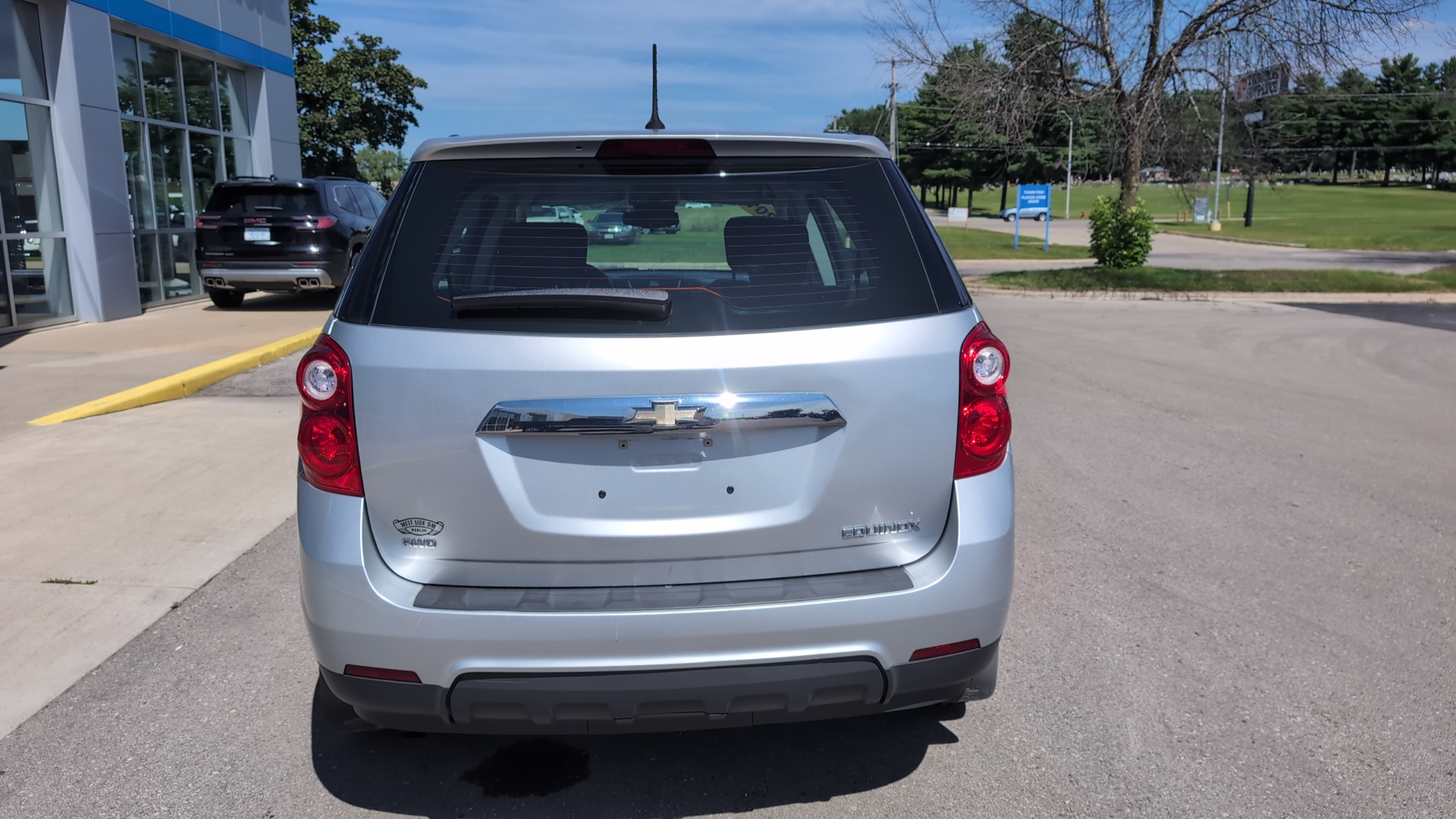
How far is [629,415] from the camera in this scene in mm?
2537

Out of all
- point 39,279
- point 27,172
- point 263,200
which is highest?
point 27,172

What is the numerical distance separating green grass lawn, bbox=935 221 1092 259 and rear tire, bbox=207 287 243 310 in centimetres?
1288

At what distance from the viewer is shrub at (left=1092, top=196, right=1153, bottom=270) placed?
2002 centimetres

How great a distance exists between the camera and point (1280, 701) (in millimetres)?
3582

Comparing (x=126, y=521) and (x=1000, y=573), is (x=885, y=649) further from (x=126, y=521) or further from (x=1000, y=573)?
(x=126, y=521)

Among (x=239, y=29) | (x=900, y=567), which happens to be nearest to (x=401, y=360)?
(x=900, y=567)

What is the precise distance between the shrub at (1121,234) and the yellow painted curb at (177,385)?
14832 millimetres

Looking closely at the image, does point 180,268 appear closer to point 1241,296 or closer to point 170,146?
point 170,146

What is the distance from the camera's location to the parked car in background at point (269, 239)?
47.2ft

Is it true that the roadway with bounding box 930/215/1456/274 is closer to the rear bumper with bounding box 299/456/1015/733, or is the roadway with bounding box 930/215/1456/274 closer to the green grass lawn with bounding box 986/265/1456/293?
the green grass lawn with bounding box 986/265/1456/293

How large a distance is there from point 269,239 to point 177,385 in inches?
240

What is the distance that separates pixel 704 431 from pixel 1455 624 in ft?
11.3

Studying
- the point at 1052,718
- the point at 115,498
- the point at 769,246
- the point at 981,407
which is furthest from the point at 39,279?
the point at 981,407

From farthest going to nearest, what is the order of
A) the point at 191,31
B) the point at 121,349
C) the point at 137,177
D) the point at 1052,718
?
the point at 191,31
the point at 137,177
the point at 121,349
the point at 1052,718
